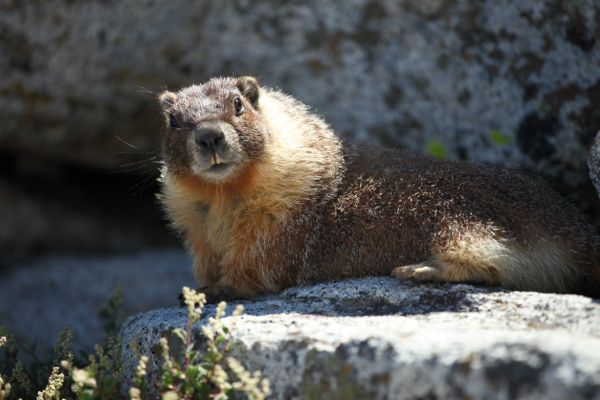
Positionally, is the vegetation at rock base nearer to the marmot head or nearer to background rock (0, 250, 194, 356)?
the marmot head

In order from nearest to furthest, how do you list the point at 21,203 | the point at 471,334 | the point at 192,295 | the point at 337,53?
the point at 471,334, the point at 192,295, the point at 337,53, the point at 21,203

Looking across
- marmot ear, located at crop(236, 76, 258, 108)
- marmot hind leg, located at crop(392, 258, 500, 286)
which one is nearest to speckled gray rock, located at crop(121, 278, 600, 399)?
marmot hind leg, located at crop(392, 258, 500, 286)

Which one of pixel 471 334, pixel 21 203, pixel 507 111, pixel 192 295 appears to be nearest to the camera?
pixel 471 334

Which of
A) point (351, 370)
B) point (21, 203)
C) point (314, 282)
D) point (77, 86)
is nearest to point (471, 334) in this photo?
point (351, 370)

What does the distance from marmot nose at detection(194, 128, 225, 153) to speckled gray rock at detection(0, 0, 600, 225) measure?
99.8 inches

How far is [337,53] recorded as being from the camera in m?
8.37

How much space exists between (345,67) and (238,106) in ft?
7.64

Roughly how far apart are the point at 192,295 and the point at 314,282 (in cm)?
186

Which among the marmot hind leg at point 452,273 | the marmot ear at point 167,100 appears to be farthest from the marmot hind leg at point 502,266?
the marmot ear at point 167,100

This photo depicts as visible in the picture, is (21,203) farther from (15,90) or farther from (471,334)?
(471,334)

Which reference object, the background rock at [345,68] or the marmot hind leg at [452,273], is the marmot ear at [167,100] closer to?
the background rock at [345,68]

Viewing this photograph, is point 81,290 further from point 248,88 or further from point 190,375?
point 190,375

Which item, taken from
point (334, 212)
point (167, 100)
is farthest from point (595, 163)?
point (167, 100)

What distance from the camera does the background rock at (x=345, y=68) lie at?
748 centimetres
